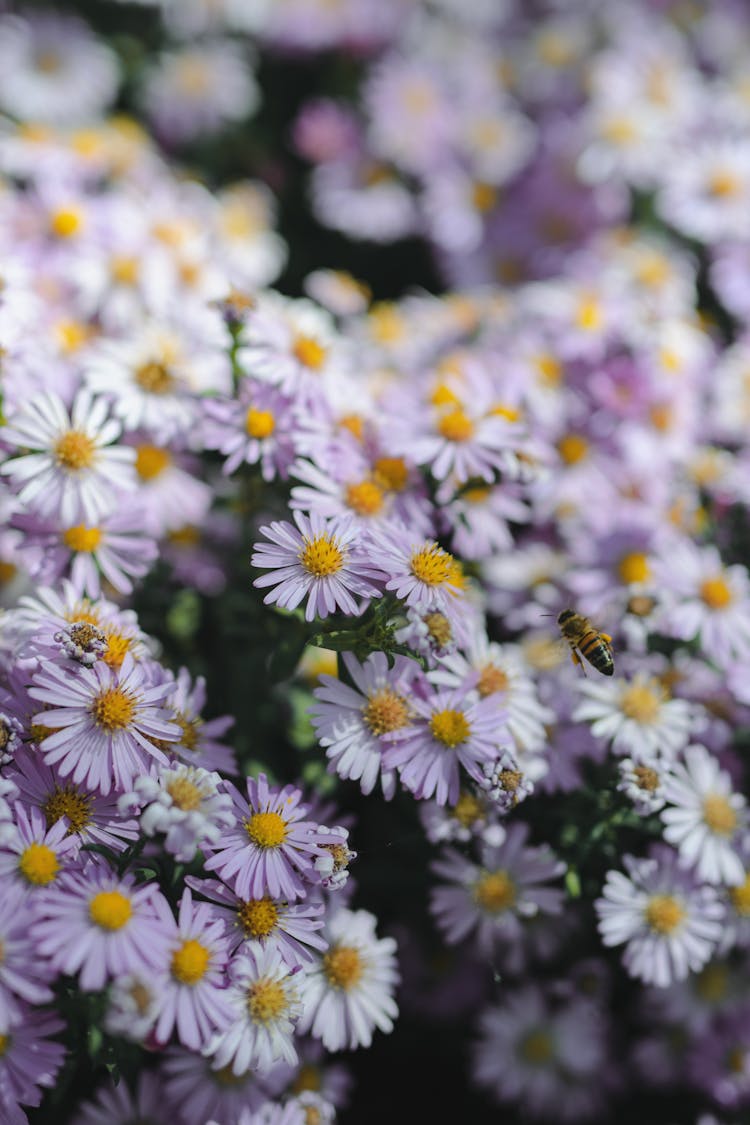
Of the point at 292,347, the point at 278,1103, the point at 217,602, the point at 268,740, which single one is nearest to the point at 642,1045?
the point at 278,1103

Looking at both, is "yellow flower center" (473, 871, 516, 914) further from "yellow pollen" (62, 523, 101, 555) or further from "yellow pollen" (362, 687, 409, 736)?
"yellow pollen" (62, 523, 101, 555)

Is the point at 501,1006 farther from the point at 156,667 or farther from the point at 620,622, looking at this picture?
the point at 156,667

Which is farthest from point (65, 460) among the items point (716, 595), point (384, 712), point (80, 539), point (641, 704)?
point (716, 595)

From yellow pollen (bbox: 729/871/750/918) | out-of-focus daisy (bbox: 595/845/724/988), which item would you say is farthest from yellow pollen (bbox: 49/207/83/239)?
yellow pollen (bbox: 729/871/750/918)

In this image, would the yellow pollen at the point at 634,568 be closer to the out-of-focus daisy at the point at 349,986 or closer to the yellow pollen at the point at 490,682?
the yellow pollen at the point at 490,682

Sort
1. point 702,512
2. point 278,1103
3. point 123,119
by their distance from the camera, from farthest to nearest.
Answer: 1. point 123,119
2. point 702,512
3. point 278,1103

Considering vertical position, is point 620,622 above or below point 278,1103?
above
